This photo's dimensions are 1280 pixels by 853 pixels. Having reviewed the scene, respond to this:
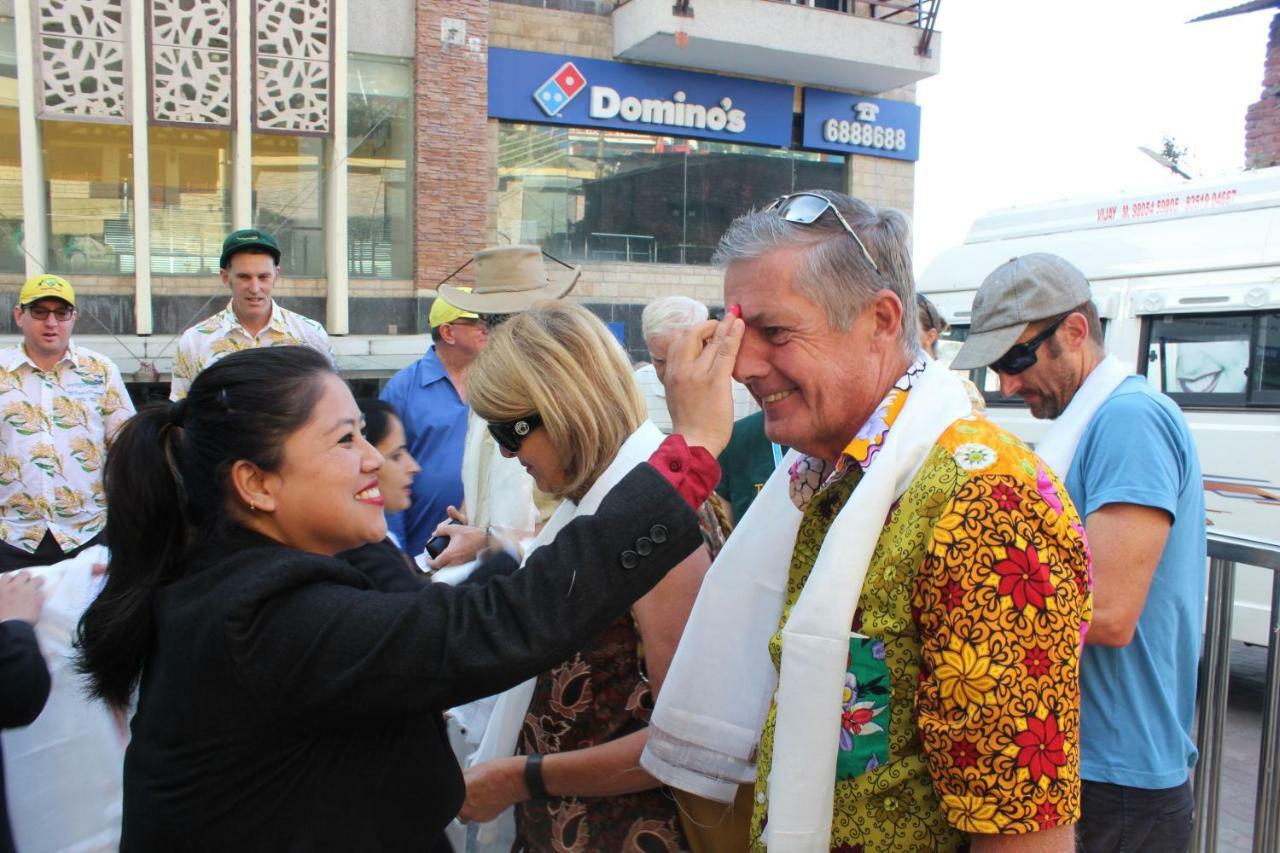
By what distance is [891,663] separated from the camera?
1.48 meters

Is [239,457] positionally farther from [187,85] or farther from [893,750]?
[187,85]

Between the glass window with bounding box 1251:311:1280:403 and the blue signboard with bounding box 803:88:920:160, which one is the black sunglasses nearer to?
the glass window with bounding box 1251:311:1280:403

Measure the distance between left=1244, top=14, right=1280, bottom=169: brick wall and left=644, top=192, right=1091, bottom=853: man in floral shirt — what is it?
44.6 feet

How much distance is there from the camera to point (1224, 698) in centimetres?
281

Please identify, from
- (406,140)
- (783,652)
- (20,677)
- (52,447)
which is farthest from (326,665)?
(406,140)

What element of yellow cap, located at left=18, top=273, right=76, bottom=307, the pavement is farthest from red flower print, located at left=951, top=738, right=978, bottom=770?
yellow cap, located at left=18, top=273, right=76, bottom=307

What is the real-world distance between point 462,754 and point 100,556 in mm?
1127

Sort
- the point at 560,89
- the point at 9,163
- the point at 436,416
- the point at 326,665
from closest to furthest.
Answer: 1. the point at 326,665
2. the point at 436,416
3. the point at 9,163
4. the point at 560,89

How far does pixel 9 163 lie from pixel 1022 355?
548 inches

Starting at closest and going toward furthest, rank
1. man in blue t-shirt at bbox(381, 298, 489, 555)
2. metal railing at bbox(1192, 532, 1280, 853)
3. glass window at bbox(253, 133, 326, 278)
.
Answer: metal railing at bbox(1192, 532, 1280, 853), man in blue t-shirt at bbox(381, 298, 489, 555), glass window at bbox(253, 133, 326, 278)

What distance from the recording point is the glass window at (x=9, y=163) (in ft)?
41.7

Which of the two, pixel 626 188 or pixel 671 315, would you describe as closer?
pixel 671 315

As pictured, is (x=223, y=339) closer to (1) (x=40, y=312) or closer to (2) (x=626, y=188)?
(1) (x=40, y=312)

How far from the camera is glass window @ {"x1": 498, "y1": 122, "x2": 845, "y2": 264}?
16.4m
